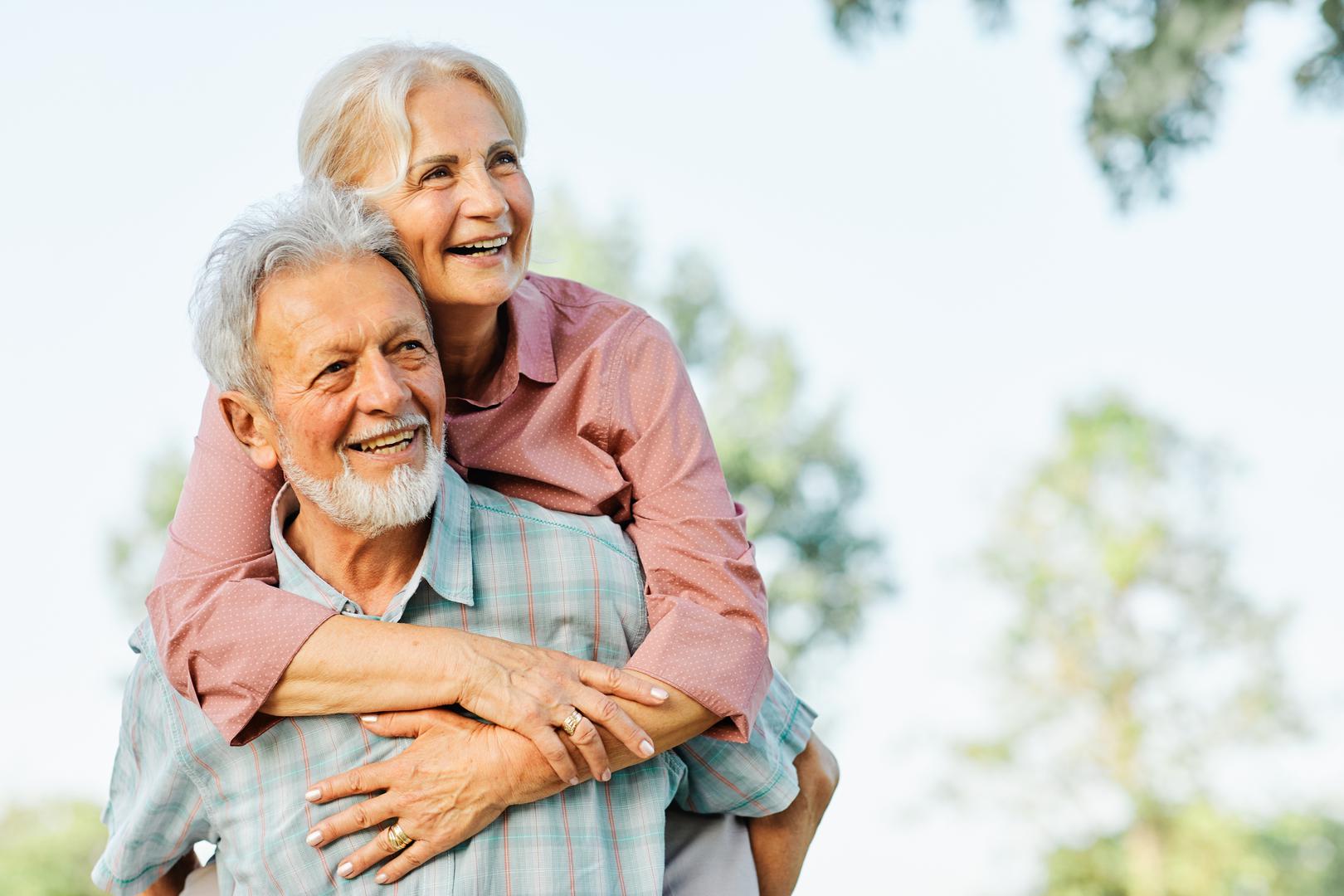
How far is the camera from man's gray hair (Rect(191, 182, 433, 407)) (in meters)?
2.19

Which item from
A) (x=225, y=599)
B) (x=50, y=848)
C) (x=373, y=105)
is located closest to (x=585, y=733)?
(x=225, y=599)

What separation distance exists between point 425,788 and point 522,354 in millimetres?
762

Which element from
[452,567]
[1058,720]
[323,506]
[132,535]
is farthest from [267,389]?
[1058,720]

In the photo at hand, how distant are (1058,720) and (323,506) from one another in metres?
15.5

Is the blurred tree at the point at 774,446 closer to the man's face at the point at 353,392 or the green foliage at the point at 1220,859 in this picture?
the green foliage at the point at 1220,859

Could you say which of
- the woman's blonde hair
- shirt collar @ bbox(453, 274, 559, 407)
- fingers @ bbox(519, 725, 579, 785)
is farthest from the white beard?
the woman's blonde hair

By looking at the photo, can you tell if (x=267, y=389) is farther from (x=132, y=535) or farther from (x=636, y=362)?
(x=132, y=535)

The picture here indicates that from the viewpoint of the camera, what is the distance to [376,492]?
7.14 feet

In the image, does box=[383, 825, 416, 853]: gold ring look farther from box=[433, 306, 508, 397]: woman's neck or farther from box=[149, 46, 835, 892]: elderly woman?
box=[433, 306, 508, 397]: woman's neck

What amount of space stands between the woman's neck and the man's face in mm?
255

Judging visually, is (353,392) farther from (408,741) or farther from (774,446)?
(774,446)

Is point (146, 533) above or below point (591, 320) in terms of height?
below

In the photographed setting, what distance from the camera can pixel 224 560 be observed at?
2.28 metres

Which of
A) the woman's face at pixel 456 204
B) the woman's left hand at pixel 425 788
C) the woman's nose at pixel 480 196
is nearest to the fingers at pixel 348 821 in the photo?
the woman's left hand at pixel 425 788
